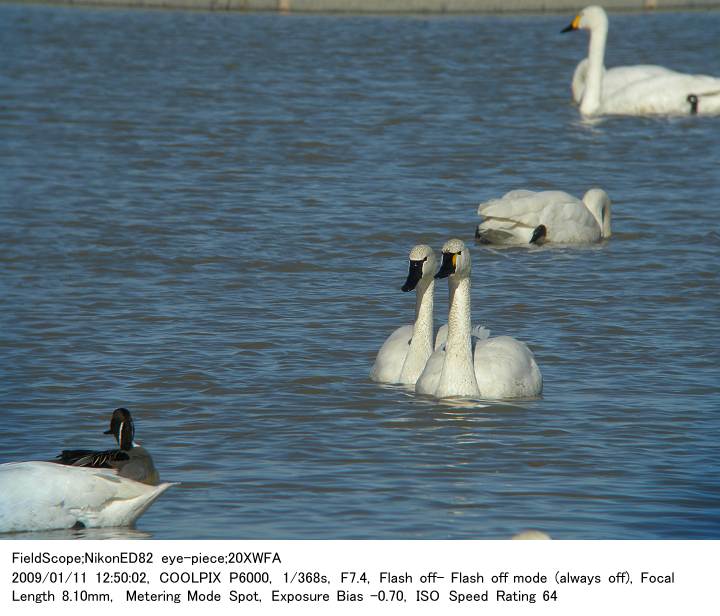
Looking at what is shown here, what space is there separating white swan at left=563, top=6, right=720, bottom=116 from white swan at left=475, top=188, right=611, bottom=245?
962cm

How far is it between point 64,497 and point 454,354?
341 centimetres

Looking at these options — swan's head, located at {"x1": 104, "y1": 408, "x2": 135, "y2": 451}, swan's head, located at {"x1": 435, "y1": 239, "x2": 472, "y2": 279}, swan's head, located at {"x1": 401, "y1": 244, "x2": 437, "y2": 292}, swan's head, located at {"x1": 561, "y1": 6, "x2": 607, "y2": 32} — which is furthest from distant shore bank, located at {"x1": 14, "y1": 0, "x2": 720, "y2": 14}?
swan's head, located at {"x1": 104, "y1": 408, "x2": 135, "y2": 451}

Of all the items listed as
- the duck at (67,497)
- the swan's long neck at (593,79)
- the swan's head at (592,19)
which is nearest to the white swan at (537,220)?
the duck at (67,497)

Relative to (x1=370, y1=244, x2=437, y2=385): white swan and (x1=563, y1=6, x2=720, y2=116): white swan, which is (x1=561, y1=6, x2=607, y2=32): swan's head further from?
(x1=370, y1=244, x2=437, y2=385): white swan

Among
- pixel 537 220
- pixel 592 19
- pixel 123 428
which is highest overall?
pixel 592 19

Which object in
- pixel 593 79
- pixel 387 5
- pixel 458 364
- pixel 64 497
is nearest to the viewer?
pixel 64 497

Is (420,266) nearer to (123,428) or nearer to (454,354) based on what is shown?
(454,354)

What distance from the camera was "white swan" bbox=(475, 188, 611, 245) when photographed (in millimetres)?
16125

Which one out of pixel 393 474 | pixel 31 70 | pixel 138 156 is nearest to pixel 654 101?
pixel 138 156

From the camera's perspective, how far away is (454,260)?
11.0 metres

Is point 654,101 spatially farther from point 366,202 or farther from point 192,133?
point 366,202

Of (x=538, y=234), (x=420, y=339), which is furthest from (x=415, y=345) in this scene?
(x=538, y=234)

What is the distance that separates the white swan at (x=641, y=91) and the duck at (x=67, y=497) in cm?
1872

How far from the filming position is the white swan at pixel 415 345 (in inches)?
441
